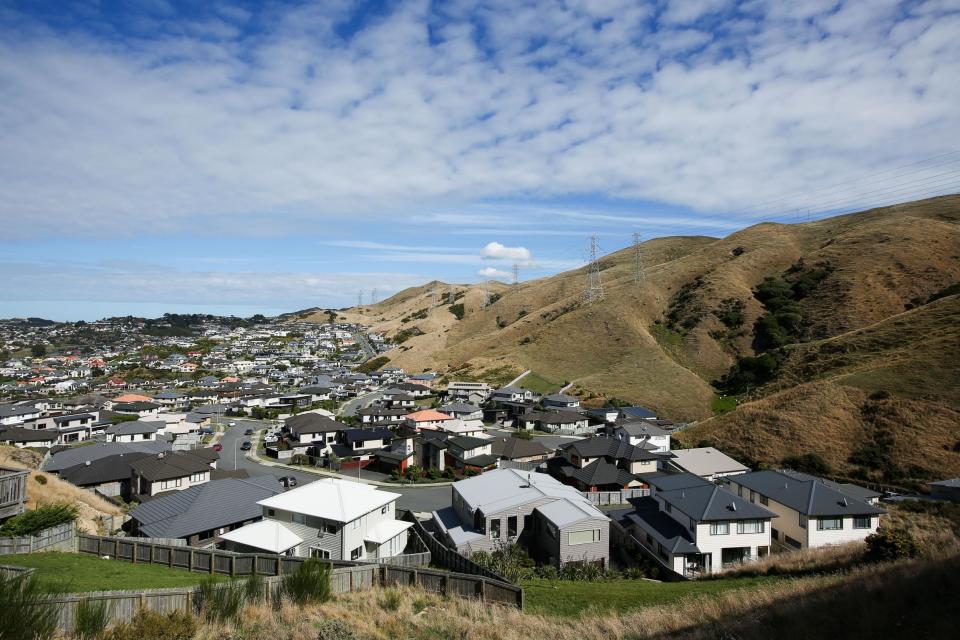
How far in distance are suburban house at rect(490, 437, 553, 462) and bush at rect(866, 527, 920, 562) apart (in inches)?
1066

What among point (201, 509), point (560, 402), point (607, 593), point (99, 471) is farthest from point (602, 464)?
point (99, 471)

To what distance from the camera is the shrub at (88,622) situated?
336 inches

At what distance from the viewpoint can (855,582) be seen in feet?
37.9

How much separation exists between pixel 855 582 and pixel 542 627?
23.6 ft

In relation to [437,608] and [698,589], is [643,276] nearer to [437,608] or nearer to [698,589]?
[698,589]

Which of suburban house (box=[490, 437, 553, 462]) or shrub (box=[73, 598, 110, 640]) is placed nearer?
shrub (box=[73, 598, 110, 640])

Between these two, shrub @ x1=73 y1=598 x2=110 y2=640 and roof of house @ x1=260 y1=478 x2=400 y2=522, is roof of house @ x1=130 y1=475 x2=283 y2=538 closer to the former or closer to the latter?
roof of house @ x1=260 y1=478 x2=400 y2=522

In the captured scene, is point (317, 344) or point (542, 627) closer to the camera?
point (542, 627)

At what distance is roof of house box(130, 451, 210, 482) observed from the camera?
32469 millimetres

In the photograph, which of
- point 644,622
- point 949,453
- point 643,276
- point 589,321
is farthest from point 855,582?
point 643,276

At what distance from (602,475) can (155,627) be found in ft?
100.0

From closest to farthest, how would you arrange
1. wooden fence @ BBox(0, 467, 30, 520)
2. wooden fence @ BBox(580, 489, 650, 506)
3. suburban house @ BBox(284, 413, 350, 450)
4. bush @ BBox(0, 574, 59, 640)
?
bush @ BBox(0, 574, 59, 640) < wooden fence @ BBox(0, 467, 30, 520) < wooden fence @ BBox(580, 489, 650, 506) < suburban house @ BBox(284, 413, 350, 450)

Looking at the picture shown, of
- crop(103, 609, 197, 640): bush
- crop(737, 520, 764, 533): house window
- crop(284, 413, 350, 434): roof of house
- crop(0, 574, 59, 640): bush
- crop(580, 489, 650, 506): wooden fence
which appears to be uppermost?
crop(0, 574, 59, 640): bush

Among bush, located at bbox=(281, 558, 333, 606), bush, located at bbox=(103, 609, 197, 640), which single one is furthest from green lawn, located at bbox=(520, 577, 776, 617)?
bush, located at bbox=(103, 609, 197, 640)
